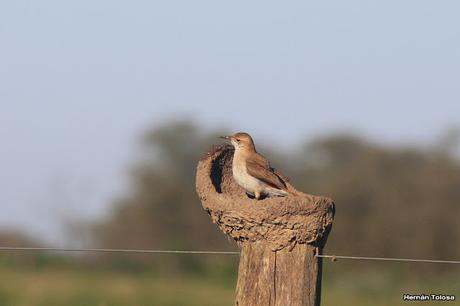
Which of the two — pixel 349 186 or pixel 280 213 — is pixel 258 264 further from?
pixel 349 186

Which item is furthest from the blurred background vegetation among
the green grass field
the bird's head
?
the bird's head

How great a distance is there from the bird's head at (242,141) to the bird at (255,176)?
111 millimetres

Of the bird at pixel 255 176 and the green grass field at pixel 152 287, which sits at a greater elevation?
the bird at pixel 255 176

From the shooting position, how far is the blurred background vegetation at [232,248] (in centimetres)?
2070

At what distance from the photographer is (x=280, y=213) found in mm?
6941

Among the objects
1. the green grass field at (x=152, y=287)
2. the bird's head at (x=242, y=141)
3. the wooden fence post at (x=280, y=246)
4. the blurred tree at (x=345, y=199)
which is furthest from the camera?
the blurred tree at (x=345, y=199)

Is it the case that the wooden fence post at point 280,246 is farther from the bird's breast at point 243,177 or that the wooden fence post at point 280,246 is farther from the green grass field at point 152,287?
the green grass field at point 152,287

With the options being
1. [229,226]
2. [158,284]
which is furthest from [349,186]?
[229,226]

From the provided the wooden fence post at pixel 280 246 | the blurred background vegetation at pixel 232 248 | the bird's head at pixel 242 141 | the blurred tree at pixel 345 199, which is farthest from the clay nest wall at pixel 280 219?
the blurred tree at pixel 345 199

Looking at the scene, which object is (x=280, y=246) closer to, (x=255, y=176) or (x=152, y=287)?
(x=255, y=176)

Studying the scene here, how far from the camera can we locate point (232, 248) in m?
15.9

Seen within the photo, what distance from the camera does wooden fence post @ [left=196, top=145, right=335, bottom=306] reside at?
6688 mm

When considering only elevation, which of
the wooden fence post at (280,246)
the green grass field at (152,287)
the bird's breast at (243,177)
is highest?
the bird's breast at (243,177)

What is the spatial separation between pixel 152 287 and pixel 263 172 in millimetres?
12890
